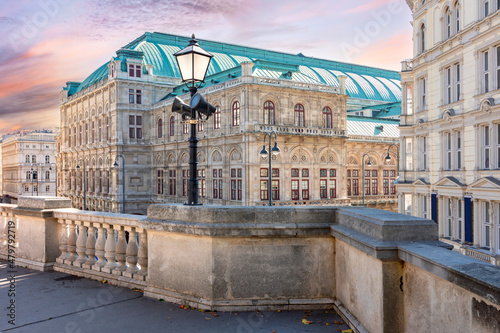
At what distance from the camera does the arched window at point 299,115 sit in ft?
147

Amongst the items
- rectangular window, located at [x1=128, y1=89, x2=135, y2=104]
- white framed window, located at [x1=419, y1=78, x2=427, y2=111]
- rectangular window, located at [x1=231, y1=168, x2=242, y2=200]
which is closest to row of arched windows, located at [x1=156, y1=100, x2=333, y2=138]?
rectangular window, located at [x1=231, y1=168, x2=242, y2=200]

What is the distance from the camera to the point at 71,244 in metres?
8.16

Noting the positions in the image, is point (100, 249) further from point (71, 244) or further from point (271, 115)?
point (271, 115)

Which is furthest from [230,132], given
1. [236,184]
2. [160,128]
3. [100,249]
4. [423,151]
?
[100,249]

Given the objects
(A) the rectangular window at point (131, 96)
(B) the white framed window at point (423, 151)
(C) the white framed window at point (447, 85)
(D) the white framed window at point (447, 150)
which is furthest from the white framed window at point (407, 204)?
(A) the rectangular window at point (131, 96)

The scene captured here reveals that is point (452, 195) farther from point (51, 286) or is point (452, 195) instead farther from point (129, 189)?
point (129, 189)

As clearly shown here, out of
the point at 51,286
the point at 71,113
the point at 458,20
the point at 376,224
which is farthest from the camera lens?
the point at 71,113

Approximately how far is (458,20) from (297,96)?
70.9 ft

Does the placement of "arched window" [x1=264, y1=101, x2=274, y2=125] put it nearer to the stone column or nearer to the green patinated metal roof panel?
the green patinated metal roof panel

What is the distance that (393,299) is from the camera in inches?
169

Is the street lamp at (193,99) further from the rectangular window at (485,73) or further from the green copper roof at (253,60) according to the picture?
the green copper roof at (253,60)

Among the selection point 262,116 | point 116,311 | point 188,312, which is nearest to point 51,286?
point 116,311

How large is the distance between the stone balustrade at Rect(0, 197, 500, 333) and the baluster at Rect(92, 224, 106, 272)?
0.02 metres

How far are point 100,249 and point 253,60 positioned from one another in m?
58.3
